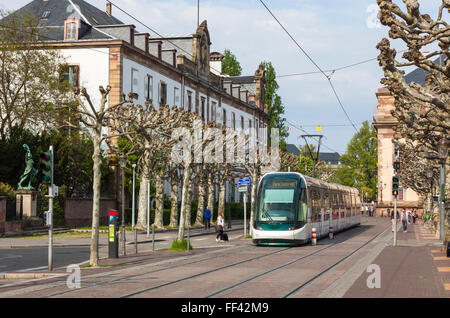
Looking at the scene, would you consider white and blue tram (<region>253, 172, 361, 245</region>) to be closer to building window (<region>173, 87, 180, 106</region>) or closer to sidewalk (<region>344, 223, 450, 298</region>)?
sidewalk (<region>344, 223, 450, 298</region>)

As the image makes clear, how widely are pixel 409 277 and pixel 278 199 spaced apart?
13.1 metres

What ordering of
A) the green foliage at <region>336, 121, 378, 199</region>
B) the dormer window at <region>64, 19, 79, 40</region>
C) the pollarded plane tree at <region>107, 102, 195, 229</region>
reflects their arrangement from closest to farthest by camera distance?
the pollarded plane tree at <region>107, 102, 195, 229</region> → the dormer window at <region>64, 19, 79, 40</region> → the green foliage at <region>336, 121, 378, 199</region>

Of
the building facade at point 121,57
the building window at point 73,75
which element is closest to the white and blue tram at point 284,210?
the building facade at point 121,57

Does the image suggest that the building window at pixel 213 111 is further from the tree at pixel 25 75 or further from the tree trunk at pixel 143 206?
the tree trunk at pixel 143 206

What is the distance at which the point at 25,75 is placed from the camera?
1667 inches

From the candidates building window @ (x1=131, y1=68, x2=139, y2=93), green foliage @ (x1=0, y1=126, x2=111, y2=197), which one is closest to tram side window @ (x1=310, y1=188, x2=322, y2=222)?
green foliage @ (x1=0, y1=126, x2=111, y2=197)

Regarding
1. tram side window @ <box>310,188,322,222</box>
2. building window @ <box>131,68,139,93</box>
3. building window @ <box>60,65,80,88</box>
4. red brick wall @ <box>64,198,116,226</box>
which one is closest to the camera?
tram side window @ <box>310,188,322,222</box>

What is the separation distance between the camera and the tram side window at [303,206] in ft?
97.5

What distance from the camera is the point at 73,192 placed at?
4703 centimetres

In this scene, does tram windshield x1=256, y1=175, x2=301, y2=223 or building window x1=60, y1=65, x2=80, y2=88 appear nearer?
tram windshield x1=256, y1=175, x2=301, y2=223

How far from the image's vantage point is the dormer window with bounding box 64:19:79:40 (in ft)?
167

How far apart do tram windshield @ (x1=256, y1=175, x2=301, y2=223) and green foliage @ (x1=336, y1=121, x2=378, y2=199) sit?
316 ft
